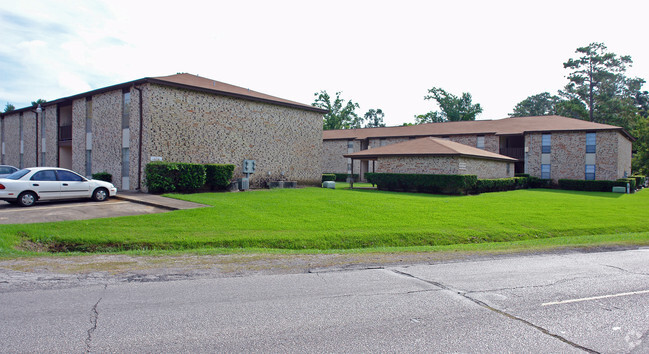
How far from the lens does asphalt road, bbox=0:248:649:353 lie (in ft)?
14.2

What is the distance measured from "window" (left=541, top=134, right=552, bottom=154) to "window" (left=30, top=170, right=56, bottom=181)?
129 feet

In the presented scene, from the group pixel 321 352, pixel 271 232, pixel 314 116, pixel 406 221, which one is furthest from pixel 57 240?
pixel 314 116

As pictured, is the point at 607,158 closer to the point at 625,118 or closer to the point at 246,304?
the point at 625,118

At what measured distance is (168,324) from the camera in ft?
15.9

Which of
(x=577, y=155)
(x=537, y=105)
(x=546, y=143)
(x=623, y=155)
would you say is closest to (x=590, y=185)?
(x=577, y=155)

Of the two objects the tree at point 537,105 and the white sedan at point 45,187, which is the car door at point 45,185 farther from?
the tree at point 537,105

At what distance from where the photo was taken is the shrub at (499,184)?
28837 millimetres

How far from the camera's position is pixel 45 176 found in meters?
16.0

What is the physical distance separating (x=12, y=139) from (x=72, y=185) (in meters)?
25.3

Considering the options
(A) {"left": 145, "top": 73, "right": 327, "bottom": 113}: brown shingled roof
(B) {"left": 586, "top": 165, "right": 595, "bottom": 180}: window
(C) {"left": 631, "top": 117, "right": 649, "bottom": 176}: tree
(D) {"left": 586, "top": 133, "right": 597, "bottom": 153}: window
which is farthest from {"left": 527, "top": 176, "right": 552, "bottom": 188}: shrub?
(A) {"left": 145, "top": 73, "right": 327, "bottom": 113}: brown shingled roof

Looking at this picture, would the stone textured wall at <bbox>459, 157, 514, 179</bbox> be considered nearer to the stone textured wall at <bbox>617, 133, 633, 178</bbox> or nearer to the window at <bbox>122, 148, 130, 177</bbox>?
the stone textured wall at <bbox>617, 133, 633, 178</bbox>

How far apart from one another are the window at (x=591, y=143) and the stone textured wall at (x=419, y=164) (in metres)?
17.5

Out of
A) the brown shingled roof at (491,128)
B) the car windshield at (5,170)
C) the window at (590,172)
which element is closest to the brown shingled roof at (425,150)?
the brown shingled roof at (491,128)

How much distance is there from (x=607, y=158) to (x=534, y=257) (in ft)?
108
